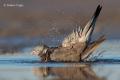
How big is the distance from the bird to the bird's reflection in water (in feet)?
7.80

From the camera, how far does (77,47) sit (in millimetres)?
30031

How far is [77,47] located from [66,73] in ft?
16.4

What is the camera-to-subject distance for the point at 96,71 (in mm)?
25469

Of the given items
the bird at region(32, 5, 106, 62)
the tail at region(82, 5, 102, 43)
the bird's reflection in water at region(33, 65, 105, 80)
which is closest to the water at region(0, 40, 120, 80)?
the bird's reflection in water at region(33, 65, 105, 80)

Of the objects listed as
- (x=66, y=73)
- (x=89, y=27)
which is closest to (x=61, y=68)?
(x=66, y=73)

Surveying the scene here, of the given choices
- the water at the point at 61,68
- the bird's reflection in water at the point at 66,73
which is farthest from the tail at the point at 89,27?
the bird's reflection in water at the point at 66,73

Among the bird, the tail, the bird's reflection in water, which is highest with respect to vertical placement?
the tail

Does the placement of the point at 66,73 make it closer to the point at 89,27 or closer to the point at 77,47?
the point at 89,27

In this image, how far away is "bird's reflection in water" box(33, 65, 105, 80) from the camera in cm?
2391

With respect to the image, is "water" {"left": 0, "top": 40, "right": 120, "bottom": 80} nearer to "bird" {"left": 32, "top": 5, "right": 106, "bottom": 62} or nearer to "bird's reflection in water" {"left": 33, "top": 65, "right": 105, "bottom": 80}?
"bird's reflection in water" {"left": 33, "top": 65, "right": 105, "bottom": 80}

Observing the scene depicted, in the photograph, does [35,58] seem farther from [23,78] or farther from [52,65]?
[23,78]

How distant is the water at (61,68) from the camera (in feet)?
79.3

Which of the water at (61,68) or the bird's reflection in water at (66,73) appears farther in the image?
the water at (61,68)

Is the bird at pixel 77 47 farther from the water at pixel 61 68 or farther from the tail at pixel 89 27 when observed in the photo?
the water at pixel 61 68
